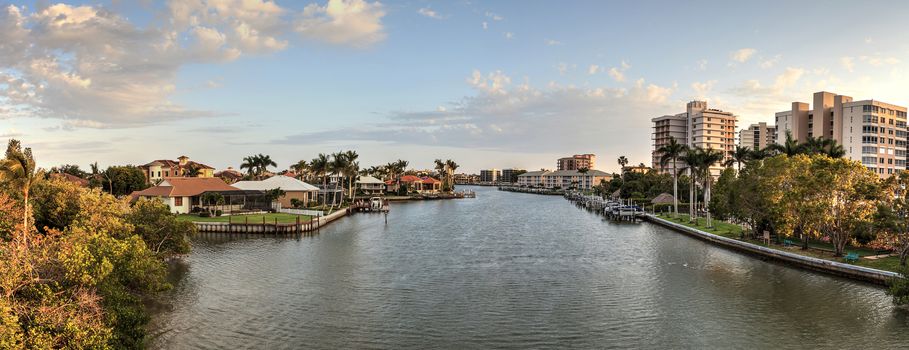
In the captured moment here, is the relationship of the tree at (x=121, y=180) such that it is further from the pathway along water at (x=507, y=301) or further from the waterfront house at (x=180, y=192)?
the pathway along water at (x=507, y=301)

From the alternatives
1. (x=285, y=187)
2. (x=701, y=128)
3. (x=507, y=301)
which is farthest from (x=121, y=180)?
(x=701, y=128)

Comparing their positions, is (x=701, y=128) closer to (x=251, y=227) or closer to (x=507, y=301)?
(x=251, y=227)

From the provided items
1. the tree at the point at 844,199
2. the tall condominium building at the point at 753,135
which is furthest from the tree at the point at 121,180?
the tall condominium building at the point at 753,135

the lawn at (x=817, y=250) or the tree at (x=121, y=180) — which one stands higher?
the tree at (x=121, y=180)

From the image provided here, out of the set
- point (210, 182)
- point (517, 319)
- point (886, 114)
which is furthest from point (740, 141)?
point (517, 319)

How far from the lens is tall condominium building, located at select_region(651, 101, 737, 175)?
15175 cm

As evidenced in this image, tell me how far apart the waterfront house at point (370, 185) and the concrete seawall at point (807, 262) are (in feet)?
305

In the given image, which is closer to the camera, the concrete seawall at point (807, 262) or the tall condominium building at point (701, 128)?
the concrete seawall at point (807, 262)

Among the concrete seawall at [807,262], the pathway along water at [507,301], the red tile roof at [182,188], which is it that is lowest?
the pathway along water at [507,301]

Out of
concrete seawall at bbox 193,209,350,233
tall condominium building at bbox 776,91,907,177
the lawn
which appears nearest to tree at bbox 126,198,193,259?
concrete seawall at bbox 193,209,350,233

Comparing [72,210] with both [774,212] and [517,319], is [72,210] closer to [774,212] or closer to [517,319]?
[517,319]

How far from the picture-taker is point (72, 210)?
30.3 metres

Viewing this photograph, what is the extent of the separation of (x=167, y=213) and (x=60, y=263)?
801 inches

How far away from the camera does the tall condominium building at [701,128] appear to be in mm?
151750
